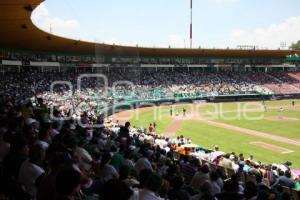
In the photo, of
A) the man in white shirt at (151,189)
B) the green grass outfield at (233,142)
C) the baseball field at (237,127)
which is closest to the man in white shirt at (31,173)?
the man in white shirt at (151,189)

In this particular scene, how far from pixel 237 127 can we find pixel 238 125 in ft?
3.99

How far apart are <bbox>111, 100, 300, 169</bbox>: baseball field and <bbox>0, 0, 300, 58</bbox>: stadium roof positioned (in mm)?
7865

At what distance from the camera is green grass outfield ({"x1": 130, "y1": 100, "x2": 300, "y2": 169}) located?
23.2 metres

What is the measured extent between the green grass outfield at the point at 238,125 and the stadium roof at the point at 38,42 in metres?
8.03

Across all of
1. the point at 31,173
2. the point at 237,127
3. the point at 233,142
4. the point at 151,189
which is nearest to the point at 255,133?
the point at 237,127

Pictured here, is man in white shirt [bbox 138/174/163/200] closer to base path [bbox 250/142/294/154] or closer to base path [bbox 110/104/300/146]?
base path [bbox 250/142/294/154]

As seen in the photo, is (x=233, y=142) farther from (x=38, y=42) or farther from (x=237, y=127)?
(x=38, y=42)

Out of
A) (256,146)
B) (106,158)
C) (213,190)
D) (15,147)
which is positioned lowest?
(256,146)

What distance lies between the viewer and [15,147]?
596cm

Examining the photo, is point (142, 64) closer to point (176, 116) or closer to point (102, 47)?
point (176, 116)

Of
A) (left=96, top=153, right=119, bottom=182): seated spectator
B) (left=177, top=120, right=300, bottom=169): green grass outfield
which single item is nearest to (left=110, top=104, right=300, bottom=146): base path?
(left=177, top=120, right=300, bottom=169): green grass outfield

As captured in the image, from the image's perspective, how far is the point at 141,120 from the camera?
36500 mm

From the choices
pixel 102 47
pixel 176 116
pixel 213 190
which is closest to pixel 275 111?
pixel 176 116

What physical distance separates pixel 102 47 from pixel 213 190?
2245 cm
